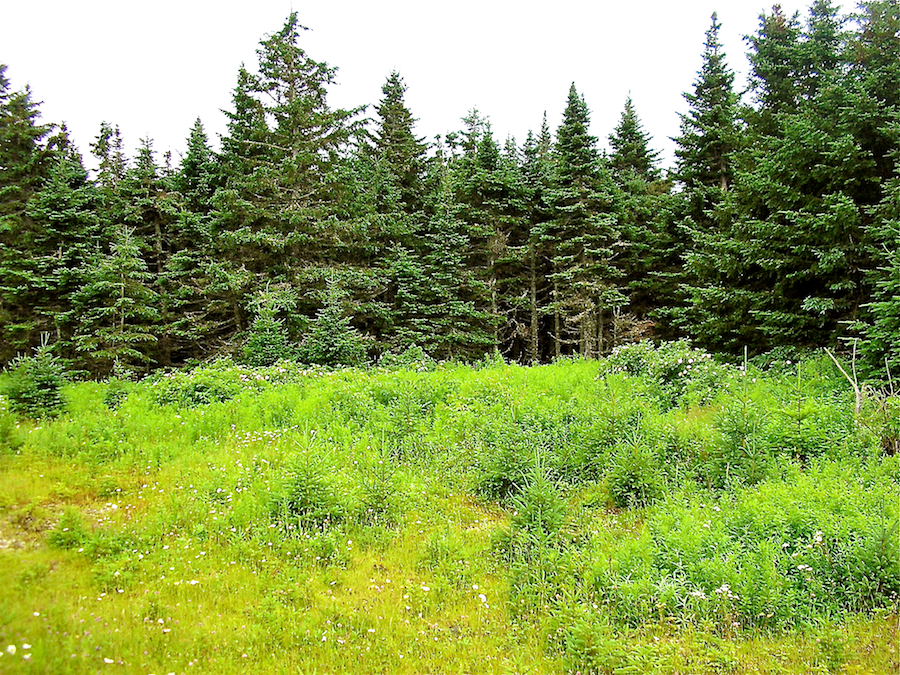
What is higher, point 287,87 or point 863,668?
point 287,87

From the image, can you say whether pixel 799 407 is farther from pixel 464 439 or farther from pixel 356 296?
pixel 356 296

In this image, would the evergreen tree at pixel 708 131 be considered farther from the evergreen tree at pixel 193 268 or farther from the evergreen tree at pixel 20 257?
the evergreen tree at pixel 20 257

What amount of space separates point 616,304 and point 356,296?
12.1 m

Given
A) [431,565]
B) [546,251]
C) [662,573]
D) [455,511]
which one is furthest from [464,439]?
[546,251]

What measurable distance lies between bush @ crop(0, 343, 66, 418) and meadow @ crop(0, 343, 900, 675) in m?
0.16

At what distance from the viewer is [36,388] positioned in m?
8.79

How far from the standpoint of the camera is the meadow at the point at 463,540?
11.7ft

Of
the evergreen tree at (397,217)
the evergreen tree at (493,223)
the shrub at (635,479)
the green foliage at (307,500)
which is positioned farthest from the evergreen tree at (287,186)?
the shrub at (635,479)

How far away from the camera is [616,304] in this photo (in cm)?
2505

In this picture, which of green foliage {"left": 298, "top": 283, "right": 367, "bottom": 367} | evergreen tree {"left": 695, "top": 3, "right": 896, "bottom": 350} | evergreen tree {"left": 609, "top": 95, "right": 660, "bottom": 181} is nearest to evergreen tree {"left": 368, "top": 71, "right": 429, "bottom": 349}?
green foliage {"left": 298, "top": 283, "right": 367, "bottom": 367}

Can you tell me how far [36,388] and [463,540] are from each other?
25.7 feet

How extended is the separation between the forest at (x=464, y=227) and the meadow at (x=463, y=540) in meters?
4.13

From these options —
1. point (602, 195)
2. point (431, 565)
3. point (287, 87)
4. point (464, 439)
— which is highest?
point (287, 87)

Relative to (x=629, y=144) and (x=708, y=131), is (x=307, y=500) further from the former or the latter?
(x=629, y=144)
